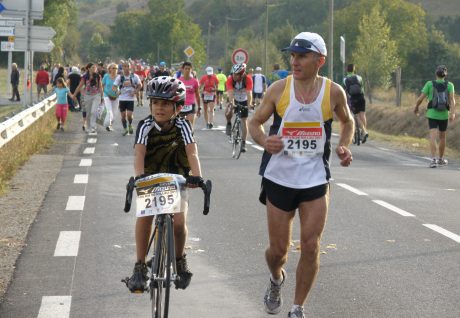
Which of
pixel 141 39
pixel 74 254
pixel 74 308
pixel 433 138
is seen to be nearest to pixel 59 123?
pixel 433 138

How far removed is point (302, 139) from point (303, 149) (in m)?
0.06

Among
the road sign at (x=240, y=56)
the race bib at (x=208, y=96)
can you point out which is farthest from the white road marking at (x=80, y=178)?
the road sign at (x=240, y=56)

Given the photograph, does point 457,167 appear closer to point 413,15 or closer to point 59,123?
point 59,123

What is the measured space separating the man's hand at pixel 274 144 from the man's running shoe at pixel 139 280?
3.23ft

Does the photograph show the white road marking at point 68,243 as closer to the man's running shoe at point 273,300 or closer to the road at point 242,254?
the road at point 242,254

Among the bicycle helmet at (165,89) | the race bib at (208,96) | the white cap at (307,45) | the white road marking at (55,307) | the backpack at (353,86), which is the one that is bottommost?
the white road marking at (55,307)

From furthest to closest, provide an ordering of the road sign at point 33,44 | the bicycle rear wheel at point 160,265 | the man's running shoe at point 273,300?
the road sign at point 33,44 < the man's running shoe at point 273,300 < the bicycle rear wheel at point 160,265

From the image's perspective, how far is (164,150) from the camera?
657 cm

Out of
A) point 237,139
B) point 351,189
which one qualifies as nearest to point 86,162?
point 237,139

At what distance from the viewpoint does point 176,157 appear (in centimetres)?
661

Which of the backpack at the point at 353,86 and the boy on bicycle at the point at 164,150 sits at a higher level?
the backpack at the point at 353,86

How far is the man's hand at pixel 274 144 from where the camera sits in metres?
6.40

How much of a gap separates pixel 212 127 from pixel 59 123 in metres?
4.67

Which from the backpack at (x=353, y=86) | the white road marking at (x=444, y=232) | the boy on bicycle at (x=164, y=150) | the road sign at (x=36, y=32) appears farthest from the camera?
the road sign at (x=36, y=32)
